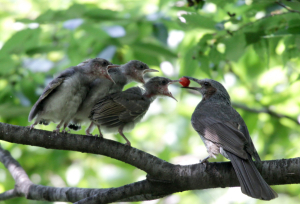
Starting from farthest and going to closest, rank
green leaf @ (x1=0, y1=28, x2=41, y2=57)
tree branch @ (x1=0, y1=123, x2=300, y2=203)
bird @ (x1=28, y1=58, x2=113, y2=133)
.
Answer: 1. green leaf @ (x1=0, y1=28, x2=41, y2=57)
2. bird @ (x1=28, y1=58, x2=113, y2=133)
3. tree branch @ (x1=0, y1=123, x2=300, y2=203)

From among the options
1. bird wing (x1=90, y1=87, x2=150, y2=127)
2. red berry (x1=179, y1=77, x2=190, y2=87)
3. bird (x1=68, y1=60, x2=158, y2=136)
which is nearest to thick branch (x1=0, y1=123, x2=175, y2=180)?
bird wing (x1=90, y1=87, x2=150, y2=127)

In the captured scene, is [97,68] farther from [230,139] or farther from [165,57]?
[230,139]

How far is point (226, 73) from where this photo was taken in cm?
704

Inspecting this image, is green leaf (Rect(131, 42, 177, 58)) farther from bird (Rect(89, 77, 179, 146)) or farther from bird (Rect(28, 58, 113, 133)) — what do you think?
bird (Rect(28, 58, 113, 133))

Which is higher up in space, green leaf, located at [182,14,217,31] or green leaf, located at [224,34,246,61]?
green leaf, located at [182,14,217,31]

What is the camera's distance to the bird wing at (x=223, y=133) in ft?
10.3

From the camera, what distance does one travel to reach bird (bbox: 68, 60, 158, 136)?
3.65 m

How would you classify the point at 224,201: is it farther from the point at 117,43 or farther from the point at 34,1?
the point at 34,1

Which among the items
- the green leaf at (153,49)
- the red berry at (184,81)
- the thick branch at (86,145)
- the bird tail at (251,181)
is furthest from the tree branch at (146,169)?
the green leaf at (153,49)

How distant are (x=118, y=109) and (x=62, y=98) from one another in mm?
653

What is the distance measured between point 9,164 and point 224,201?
361 centimetres

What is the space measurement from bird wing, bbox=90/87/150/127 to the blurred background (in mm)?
881

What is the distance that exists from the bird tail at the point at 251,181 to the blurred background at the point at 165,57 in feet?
4.31

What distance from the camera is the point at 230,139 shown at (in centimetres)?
328
